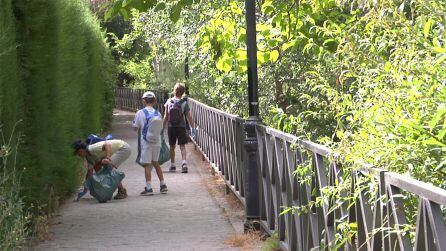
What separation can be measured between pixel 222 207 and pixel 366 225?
6.90m

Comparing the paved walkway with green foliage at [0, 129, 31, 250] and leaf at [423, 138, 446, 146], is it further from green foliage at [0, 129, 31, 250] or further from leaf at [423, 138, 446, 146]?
leaf at [423, 138, 446, 146]

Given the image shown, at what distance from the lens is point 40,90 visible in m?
9.20

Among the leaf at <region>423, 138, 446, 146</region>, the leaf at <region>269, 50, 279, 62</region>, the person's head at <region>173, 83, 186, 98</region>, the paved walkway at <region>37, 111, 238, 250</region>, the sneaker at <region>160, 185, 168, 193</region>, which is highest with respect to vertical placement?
the leaf at <region>269, 50, 279, 62</region>

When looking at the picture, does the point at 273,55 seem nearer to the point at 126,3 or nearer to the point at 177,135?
the point at 126,3

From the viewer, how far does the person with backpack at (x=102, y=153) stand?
38.1 feet

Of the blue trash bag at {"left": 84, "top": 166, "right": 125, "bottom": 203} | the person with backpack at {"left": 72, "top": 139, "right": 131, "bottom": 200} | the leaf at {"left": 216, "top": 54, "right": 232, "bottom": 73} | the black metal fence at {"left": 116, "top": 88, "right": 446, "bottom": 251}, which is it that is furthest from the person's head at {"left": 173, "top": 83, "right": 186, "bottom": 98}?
the black metal fence at {"left": 116, "top": 88, "right": 446, "bottom": 251}

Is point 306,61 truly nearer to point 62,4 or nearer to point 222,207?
point 222,207

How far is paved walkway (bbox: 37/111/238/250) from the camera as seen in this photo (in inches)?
331

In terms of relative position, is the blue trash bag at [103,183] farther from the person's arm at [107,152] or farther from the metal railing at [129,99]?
the metal railing at [129,99]

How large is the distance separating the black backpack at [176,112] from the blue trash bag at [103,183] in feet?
12.6

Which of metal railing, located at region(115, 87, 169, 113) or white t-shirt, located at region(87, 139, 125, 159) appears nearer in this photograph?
white t-shirt, located at region(87, 139, 125, 159)

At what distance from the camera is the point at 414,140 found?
360 centimetres

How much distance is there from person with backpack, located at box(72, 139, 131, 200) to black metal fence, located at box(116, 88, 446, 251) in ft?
13.2

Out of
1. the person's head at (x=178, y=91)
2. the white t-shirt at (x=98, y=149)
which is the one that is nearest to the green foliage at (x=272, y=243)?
Answer: the white t-shirt at (x=98, y=149)
